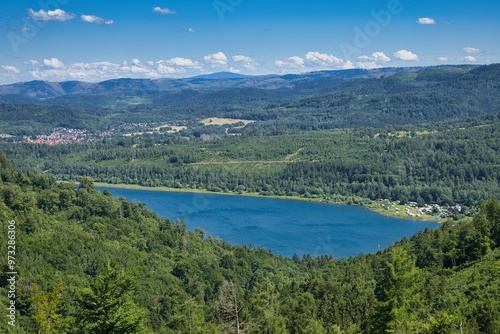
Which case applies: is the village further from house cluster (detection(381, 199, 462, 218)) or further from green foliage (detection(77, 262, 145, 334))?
green foliage (detection(77, 262, 145, 334))

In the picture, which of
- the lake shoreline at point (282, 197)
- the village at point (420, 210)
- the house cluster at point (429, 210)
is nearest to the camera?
the lake shoreline at point (282, 197)

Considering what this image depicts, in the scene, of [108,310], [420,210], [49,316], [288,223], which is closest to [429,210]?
[420,210]

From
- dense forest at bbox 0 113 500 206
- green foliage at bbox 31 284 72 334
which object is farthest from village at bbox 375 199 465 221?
green foliage at bbox 31 284 72 334

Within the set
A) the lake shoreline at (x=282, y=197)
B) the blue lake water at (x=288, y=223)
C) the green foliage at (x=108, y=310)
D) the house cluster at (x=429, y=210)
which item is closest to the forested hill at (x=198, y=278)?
the green foliage at (x=108, y=310)

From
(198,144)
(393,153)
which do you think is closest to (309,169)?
(393,153)

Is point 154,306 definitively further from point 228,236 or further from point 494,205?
point 228,236

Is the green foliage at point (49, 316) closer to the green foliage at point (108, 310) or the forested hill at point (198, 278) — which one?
the forested hill at point (198, 278)
